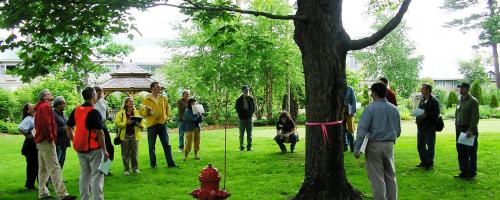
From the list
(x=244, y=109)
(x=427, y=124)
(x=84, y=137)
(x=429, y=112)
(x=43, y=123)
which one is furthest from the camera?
(x=244, y=109)

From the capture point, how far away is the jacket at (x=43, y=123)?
326 inches

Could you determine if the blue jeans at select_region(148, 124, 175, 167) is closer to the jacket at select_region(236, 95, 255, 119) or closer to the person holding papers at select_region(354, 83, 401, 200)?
the jacket at select_region(236, 95, 255, 119)

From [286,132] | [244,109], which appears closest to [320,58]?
[286,132]

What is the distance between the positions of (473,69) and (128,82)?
5211cm

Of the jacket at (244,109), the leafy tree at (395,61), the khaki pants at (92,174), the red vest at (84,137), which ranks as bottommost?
the khaki pants at (92,174)

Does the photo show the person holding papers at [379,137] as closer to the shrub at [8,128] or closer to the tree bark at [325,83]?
the tree bark at [325,83]

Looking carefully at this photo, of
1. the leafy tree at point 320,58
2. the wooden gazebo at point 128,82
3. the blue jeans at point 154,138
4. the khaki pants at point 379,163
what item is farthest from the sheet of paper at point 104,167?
the wooden gazebo at point 128,82

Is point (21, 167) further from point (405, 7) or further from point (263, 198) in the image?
point (405, 7)

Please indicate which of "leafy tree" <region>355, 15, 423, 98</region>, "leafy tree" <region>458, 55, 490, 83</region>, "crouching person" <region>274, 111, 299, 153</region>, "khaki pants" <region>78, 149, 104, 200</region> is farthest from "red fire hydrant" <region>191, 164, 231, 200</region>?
"leafy tree" <region>458, 55, 490, 83</region>

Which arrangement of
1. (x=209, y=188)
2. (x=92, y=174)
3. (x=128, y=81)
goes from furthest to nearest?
(x=128, y=81)
(x=92, y=174)
(x=209, y=188)

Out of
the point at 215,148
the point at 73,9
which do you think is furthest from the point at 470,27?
the point at 73,9

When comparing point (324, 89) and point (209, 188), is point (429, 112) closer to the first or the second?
point (324, 89)

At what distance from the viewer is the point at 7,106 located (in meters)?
28.9

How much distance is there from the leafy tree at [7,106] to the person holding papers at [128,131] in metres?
20.9
